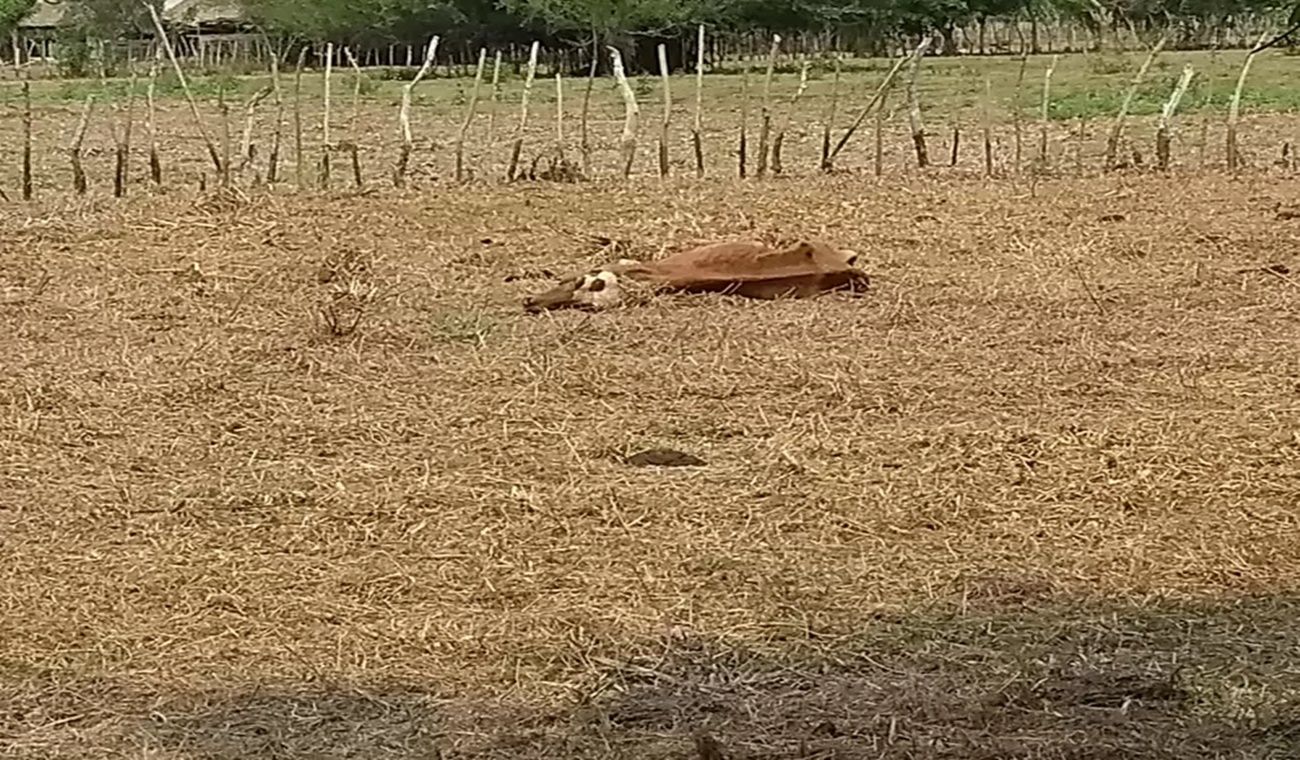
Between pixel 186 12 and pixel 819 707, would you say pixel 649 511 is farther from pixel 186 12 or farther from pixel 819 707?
pixel 186 12

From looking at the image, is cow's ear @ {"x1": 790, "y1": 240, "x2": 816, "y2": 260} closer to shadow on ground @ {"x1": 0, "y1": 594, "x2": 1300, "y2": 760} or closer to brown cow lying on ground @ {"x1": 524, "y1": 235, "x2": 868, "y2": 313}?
brown cow lying on ground @ {"x1": 524, "y1": 235, "x2": 868, "y2": 313}

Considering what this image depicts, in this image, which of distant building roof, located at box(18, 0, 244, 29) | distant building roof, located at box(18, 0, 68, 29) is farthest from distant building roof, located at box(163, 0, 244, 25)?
distant building roof, located at box(18, 0, 68, 29)

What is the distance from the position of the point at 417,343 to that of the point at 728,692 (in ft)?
12.8

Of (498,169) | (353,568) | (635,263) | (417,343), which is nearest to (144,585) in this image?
(353,568)

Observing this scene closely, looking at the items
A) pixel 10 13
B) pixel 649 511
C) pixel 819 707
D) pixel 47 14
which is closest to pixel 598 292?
pixel 649 511

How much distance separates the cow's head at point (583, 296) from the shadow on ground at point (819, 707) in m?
4.20

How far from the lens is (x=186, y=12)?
159 feet

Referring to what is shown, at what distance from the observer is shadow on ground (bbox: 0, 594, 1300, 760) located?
3525mm

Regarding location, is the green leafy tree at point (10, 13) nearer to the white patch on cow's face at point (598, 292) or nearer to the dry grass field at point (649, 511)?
the dry grass field at point (649, 511)

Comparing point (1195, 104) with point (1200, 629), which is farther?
point (1195, 104)

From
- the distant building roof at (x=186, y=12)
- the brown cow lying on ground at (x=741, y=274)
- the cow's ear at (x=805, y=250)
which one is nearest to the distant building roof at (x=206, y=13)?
the distant building roof at (x=186, y=12)

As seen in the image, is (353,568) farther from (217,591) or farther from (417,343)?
(417,343)

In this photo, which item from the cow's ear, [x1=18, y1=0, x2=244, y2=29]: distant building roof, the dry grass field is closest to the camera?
the dry grass field

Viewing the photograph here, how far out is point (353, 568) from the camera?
4.58 meters
